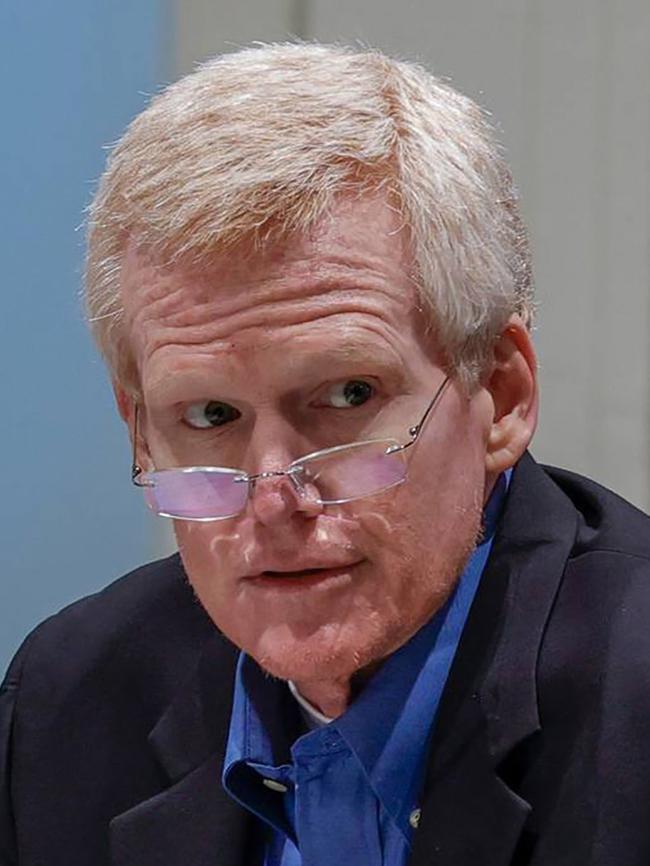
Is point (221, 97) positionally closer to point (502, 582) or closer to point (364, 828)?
point (502, 582)

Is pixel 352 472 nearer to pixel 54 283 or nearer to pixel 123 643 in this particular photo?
pixel 123 643

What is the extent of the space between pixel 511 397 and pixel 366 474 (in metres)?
0.16

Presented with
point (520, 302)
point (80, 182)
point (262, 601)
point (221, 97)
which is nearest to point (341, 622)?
point (262, 601)

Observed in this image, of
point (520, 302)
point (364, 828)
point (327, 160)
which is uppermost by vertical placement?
point (327, 160)

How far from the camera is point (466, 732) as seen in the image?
1.18 metres

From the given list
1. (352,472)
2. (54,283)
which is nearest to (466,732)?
(352,472)

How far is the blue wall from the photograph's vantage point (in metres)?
2.00

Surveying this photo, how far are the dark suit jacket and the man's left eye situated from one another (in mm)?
200

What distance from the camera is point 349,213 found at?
1104 mm

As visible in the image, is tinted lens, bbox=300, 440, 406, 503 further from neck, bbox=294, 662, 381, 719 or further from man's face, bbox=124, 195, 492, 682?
neck, bbox=294, 662, 381, 719

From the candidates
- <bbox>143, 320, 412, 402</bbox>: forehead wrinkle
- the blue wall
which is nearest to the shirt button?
<bbox>143, 320, 412, 402</bbox>: forehead wrinkle

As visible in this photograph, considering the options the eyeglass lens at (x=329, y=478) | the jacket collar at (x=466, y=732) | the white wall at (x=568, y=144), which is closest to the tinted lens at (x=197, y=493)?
the eyeglass lens at (x=329, y=478)

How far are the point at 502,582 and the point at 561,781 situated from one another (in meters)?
0.16

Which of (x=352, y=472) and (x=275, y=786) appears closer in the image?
(x=352, y=472)
